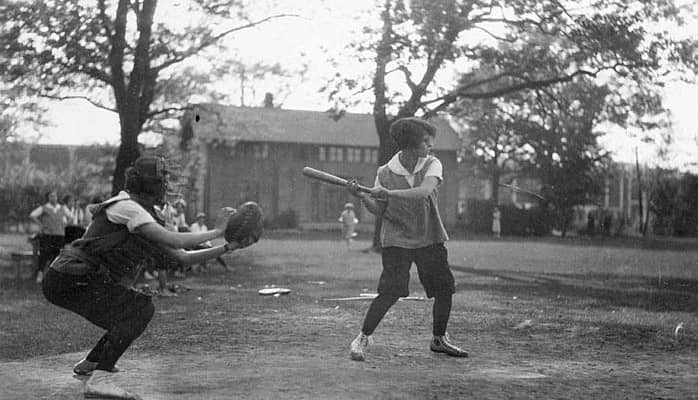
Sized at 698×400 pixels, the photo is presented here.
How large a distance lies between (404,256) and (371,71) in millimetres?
18856

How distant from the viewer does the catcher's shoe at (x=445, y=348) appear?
754 centimetres

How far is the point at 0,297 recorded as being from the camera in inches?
577

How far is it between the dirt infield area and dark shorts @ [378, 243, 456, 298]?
58 centimetres

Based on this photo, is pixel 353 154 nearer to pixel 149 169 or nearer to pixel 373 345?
pixel 373 345

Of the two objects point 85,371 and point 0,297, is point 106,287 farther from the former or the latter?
point 0,297

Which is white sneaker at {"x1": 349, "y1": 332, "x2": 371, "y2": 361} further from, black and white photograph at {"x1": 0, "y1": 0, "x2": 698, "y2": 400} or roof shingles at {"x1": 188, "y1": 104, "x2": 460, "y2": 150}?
roof shingles at {"x1": 188, "y1": 104, "x2": 460, "y2": 150}

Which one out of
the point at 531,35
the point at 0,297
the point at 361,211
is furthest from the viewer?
the point at 361,211

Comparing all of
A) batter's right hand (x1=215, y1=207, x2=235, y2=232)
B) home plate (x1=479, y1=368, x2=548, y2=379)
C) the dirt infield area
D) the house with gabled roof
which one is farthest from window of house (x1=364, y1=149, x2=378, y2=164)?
batter's right hand (x1=215, y1=207, x2=235, y2=232)

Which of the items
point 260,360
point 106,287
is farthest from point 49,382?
point 260,360

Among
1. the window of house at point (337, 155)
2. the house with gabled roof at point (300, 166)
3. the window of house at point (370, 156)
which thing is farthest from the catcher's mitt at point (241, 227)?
the window of house at point (370, 156)

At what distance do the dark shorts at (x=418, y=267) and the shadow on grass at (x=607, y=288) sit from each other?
6.45m

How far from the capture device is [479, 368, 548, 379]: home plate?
6.61m

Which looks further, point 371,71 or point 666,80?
point 371,71

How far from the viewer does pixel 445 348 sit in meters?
7.61
